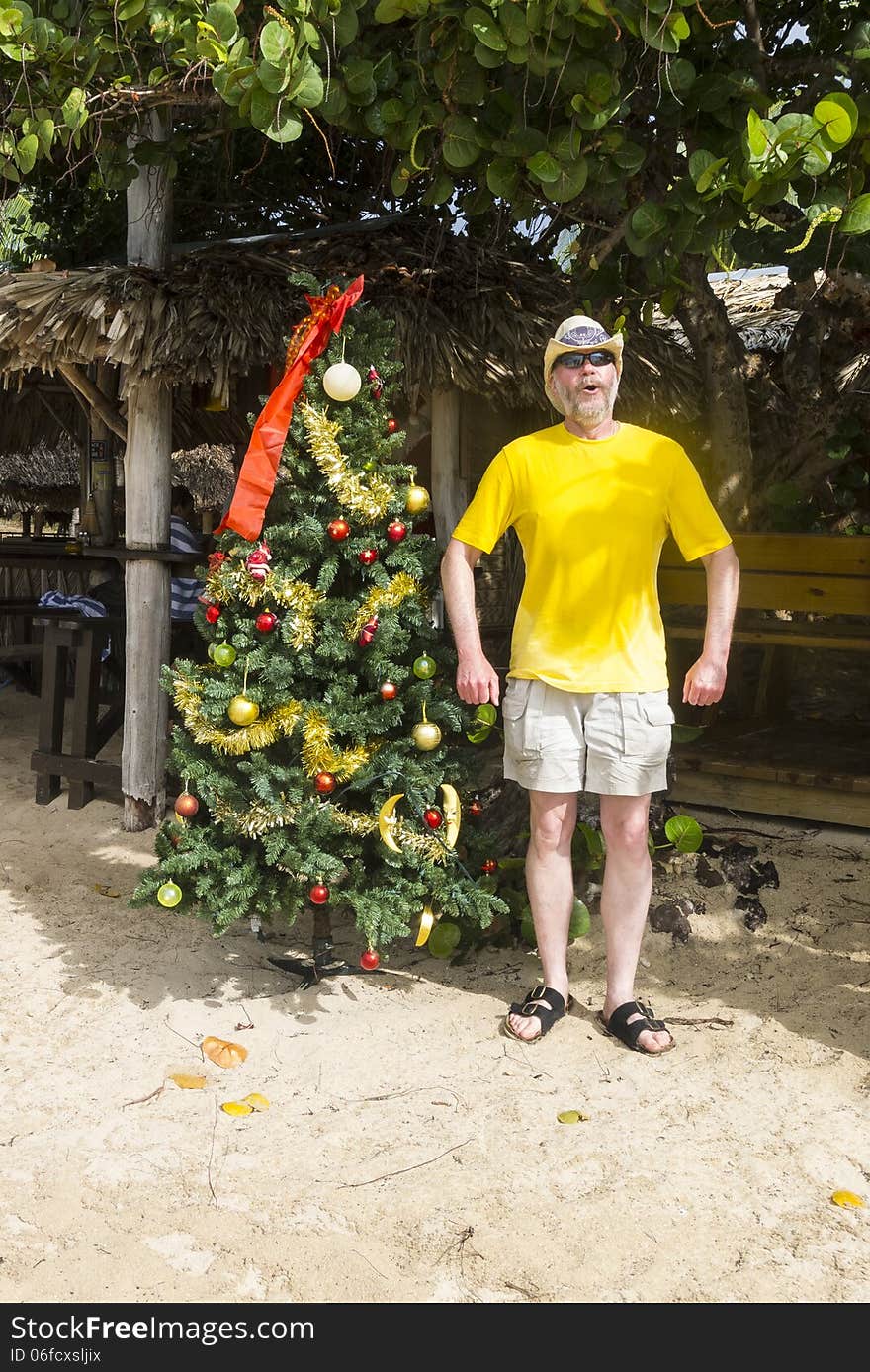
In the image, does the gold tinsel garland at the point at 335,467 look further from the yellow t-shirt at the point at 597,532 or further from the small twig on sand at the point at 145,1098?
the small twig on sand at the point at 145,1098

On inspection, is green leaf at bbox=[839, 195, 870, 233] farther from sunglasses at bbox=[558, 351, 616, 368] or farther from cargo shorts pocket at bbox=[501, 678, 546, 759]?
cargo shorts pocket at bbox=[501, 678, 546, 759]

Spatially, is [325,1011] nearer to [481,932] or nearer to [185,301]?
[481,932]

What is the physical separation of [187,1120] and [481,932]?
147 cm

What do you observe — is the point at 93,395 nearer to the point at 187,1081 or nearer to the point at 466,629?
the point at 466,629

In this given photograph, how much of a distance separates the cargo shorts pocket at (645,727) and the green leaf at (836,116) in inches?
59.1

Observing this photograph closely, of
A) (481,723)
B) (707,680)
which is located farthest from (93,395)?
(707,680)

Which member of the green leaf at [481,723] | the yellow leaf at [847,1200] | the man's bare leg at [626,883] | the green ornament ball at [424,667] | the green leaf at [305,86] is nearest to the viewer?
the yellow leaf at [847,1200]

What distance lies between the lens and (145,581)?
217 inches

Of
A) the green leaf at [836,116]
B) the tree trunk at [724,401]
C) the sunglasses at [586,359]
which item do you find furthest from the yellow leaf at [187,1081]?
the tree trunk at [724,401]

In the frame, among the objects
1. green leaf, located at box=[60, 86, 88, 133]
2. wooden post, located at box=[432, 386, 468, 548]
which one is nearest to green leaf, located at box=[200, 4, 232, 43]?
green leaf, located at box=[60, 86, 88, 133]

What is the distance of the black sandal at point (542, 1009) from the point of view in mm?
3424

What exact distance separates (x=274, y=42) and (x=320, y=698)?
76.7 inches
